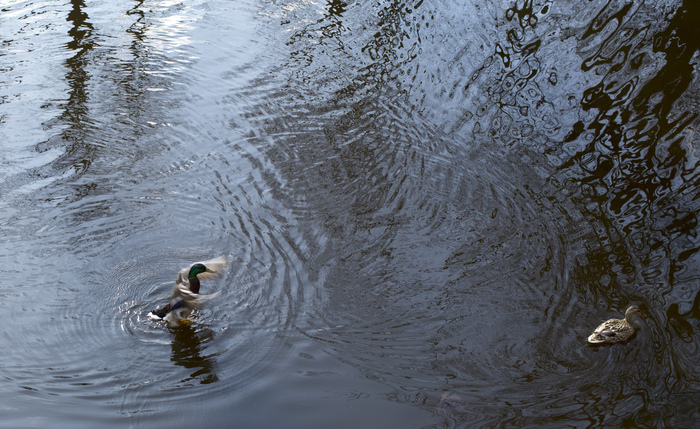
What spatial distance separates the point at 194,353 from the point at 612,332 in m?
3.33

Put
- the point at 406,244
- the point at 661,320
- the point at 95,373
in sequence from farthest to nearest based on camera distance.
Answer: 1. the point at 406,244
2. the point at 661,320
3. the point at 95,373

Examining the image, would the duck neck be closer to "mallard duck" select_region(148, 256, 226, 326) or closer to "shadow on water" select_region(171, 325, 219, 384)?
"mallard duck" select_region(148, 256, 226, 326)

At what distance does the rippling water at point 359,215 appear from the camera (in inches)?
181

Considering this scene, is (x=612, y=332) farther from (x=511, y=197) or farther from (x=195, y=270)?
(x=195, y=270)

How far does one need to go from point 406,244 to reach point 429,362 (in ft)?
4.61

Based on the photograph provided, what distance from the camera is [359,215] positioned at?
6.20m

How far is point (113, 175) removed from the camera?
21.9ft

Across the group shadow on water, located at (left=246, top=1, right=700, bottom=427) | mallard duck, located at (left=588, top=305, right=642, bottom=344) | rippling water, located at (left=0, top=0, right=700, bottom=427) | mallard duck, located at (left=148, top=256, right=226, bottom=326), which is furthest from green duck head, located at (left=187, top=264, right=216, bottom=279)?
mallard duck, located at (left=588, top=305, right=642, bottom=344)

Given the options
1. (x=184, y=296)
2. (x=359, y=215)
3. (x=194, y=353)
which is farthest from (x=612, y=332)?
(x=184, y=296)

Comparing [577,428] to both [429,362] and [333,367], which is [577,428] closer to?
[429,362]

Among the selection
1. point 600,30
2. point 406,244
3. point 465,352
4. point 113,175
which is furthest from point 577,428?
point 600,30

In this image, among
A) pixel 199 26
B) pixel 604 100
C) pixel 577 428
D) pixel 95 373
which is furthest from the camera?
pixel 199 26

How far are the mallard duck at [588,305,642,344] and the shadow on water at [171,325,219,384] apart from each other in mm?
3014

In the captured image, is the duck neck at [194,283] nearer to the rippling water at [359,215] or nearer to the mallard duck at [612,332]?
the rippling water at [359,215]
